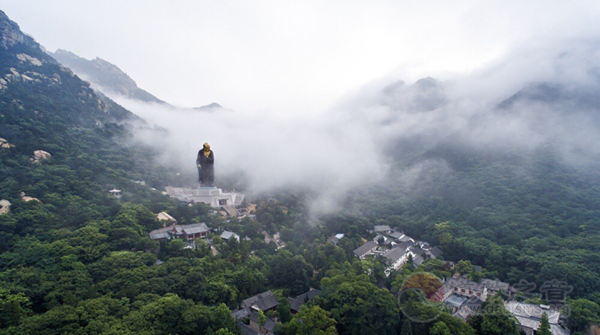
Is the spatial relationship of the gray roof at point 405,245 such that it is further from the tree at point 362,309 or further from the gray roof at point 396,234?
the tree at point 362,309

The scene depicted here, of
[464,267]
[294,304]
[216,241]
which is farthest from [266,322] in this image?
[464,267]

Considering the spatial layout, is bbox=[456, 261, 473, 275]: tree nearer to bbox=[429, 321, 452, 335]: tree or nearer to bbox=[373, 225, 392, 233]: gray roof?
bbox=[373, 225, 392, 233]: gray roof

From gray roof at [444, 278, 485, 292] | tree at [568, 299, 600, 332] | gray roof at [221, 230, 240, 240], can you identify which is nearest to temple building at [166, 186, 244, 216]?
gray roof at [221, 230, 240, 240]

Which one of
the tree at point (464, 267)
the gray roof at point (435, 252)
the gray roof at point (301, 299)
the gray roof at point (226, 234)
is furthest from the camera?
the gray roof at point (435, 252)

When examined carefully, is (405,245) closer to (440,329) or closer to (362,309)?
(440,329)

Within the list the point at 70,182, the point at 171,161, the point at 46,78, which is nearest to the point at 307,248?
the point at 70,182

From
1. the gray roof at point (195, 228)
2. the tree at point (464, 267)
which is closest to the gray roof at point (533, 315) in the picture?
the tree at point (464, 267)
